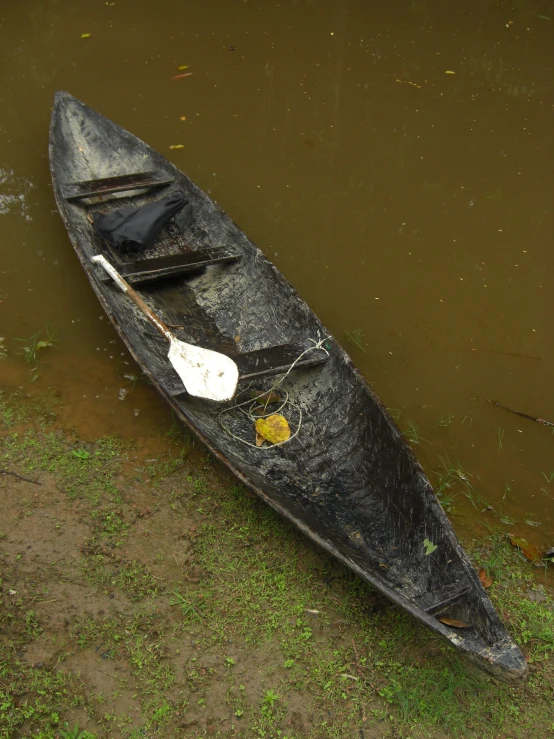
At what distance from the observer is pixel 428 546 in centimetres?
300

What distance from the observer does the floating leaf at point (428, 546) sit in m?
2.98

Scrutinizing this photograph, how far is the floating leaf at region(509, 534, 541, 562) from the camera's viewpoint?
3.48 m

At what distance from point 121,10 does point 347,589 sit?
6.92 metres

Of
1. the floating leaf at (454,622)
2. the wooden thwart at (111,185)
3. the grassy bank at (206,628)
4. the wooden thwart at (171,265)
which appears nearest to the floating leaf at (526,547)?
the grassy bank at (206,628)

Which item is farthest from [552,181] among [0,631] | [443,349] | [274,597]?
[0,631]

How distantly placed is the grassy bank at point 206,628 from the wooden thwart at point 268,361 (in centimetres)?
59

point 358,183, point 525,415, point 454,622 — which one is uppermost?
point 358,183

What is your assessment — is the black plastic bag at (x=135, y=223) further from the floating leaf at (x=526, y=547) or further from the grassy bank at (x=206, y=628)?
the floating leaf at (x=526, y=547)

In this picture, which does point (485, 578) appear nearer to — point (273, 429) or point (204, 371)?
point (273, 429)

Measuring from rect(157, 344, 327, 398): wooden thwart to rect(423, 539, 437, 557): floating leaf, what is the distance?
1.18m

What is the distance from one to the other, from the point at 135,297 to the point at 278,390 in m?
1.00

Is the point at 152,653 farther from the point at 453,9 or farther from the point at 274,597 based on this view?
the point at 453,9

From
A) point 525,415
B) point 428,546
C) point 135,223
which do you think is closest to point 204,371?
point 428,546

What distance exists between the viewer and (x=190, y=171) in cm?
560
